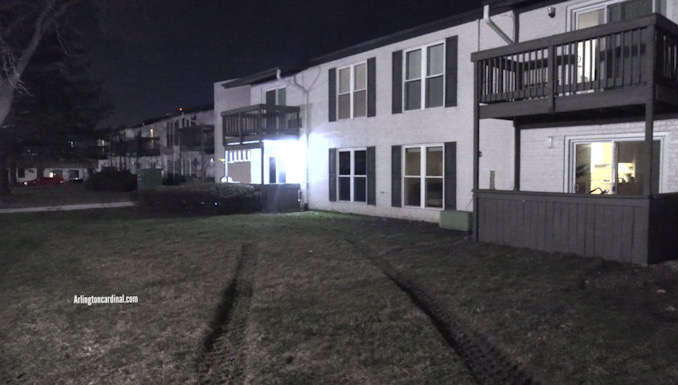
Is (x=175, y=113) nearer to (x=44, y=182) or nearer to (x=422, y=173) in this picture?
(x=44, y=182)

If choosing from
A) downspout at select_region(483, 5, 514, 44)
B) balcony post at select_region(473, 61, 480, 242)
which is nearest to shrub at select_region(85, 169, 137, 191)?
downspout at select_region(483, 5, 514, 44)

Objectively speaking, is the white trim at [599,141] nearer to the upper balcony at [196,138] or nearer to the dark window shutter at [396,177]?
the dark window shutter at [396,177]

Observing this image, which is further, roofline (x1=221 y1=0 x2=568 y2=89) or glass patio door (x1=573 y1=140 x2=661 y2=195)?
roofline (x1=221 y1=0 x2=568 y2=89)

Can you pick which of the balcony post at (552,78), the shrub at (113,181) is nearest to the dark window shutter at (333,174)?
the balcony post at (552,78)

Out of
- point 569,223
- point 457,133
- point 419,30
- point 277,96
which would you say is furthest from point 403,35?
point 569,223

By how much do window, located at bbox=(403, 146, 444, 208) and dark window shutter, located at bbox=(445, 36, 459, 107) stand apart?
1307 mm

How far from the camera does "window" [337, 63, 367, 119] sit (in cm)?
1805

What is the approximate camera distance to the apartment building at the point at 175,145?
114ft

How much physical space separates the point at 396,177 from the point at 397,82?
2645mm

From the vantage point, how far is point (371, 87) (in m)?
17.4

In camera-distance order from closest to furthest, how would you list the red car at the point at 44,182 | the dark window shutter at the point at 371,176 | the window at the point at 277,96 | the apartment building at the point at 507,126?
the apartment building at the point at 507,126 < the dark window shutter at the point at 371,176 < the window at the point at 277,96 < the red car at the point at 44,182

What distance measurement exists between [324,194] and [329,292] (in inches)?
466

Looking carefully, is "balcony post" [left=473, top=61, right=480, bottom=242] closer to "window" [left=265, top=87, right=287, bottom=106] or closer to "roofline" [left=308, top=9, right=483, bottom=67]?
"roofline" [left=308, top=9, right=483, bottom=67]

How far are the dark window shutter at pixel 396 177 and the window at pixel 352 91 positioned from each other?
1915 mm
